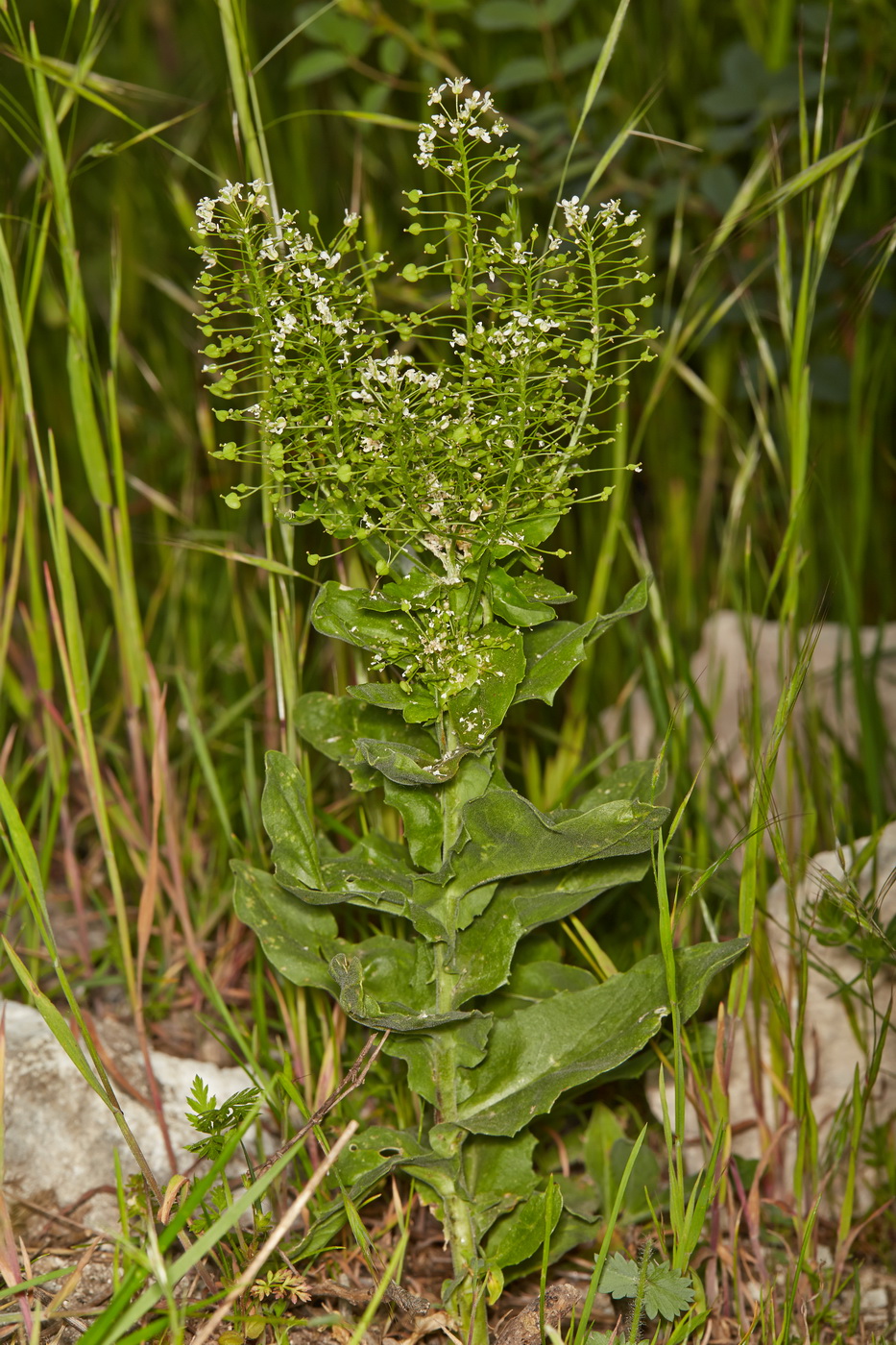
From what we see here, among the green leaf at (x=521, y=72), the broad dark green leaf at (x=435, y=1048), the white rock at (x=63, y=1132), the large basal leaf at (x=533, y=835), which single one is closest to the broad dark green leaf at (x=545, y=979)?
the broad dark green leaf at (x=435, y=1048)

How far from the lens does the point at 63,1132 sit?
4.16 feet

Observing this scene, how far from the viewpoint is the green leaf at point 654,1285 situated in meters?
0.99

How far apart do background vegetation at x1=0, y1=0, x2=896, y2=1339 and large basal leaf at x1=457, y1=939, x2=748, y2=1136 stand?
0.08 meters

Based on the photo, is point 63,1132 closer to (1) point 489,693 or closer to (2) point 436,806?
(2) point 436,806

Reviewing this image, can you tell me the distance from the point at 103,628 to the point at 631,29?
1457 millimetres

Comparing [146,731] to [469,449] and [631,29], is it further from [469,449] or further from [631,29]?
[631,29]

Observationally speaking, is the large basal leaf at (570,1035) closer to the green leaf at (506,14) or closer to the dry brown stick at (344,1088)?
the dry brown stick at (344,1088)

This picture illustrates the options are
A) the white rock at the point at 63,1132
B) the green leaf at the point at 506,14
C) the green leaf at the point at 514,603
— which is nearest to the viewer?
the green leaf at the point at 514,603

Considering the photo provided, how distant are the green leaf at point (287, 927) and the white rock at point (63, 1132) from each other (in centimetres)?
28

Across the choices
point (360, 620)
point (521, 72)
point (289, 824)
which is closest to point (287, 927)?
point (289, 824)

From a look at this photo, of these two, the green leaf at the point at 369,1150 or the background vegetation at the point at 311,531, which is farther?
the background vegetation at the point at 311,531

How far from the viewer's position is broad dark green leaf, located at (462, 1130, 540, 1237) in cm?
109

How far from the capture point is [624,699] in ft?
5.59

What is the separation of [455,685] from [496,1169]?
473 millimetres
